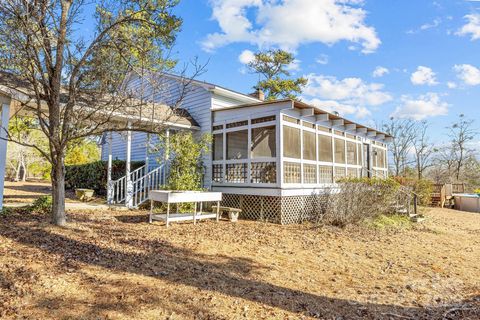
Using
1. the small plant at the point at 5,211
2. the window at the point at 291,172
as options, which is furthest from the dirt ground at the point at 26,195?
the window at the point at 291,172

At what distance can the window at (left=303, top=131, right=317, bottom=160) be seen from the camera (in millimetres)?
10750

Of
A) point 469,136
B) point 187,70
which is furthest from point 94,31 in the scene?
point 469,136

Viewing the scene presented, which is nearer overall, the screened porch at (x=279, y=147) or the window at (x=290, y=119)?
the screened porch at (x=279, y=147)

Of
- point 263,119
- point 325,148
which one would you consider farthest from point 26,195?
point 325,148

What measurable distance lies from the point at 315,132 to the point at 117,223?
7600 mm

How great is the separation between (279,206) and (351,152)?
6436 mm

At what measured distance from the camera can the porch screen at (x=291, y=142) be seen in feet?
32.1

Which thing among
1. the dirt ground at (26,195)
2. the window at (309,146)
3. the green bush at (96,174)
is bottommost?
the dirt ground at (26,195)

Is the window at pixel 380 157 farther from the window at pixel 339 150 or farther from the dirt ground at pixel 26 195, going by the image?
the dirt ground at pixel 26 195

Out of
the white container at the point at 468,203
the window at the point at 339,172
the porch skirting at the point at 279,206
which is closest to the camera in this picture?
the porch skirting at the point at 279,206

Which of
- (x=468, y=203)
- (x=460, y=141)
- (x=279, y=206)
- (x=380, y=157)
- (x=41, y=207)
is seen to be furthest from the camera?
(x=460, y=141)

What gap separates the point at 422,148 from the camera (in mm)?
27828

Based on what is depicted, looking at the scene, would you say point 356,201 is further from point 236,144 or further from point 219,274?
point 219,274

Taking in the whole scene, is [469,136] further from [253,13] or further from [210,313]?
[210,313]
